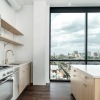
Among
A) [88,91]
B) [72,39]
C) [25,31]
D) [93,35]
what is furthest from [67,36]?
[88,91]

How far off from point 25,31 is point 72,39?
6.48 ft

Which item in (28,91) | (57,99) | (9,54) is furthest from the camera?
(9,54)

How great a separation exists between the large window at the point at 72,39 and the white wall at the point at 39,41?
670 mm

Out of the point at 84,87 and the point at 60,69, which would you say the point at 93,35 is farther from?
the point at 84,87

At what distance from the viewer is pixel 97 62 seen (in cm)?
541

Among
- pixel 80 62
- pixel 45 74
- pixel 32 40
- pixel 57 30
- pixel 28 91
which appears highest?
pixel 57 30

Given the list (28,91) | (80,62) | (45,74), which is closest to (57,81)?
(45,74)

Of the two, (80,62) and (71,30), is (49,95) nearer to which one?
(80,62)

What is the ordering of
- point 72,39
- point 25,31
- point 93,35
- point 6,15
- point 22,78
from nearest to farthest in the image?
point 22,78 → point 6,15 → point 25,31 → point 93,35 → point 72,39

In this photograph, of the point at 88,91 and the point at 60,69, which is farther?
the point at 60,69

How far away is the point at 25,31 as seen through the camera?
516 centimetres

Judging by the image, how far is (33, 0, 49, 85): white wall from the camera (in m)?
4.88

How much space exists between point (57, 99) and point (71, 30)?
312 centimetres

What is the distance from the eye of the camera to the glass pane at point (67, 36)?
18.0 feet
